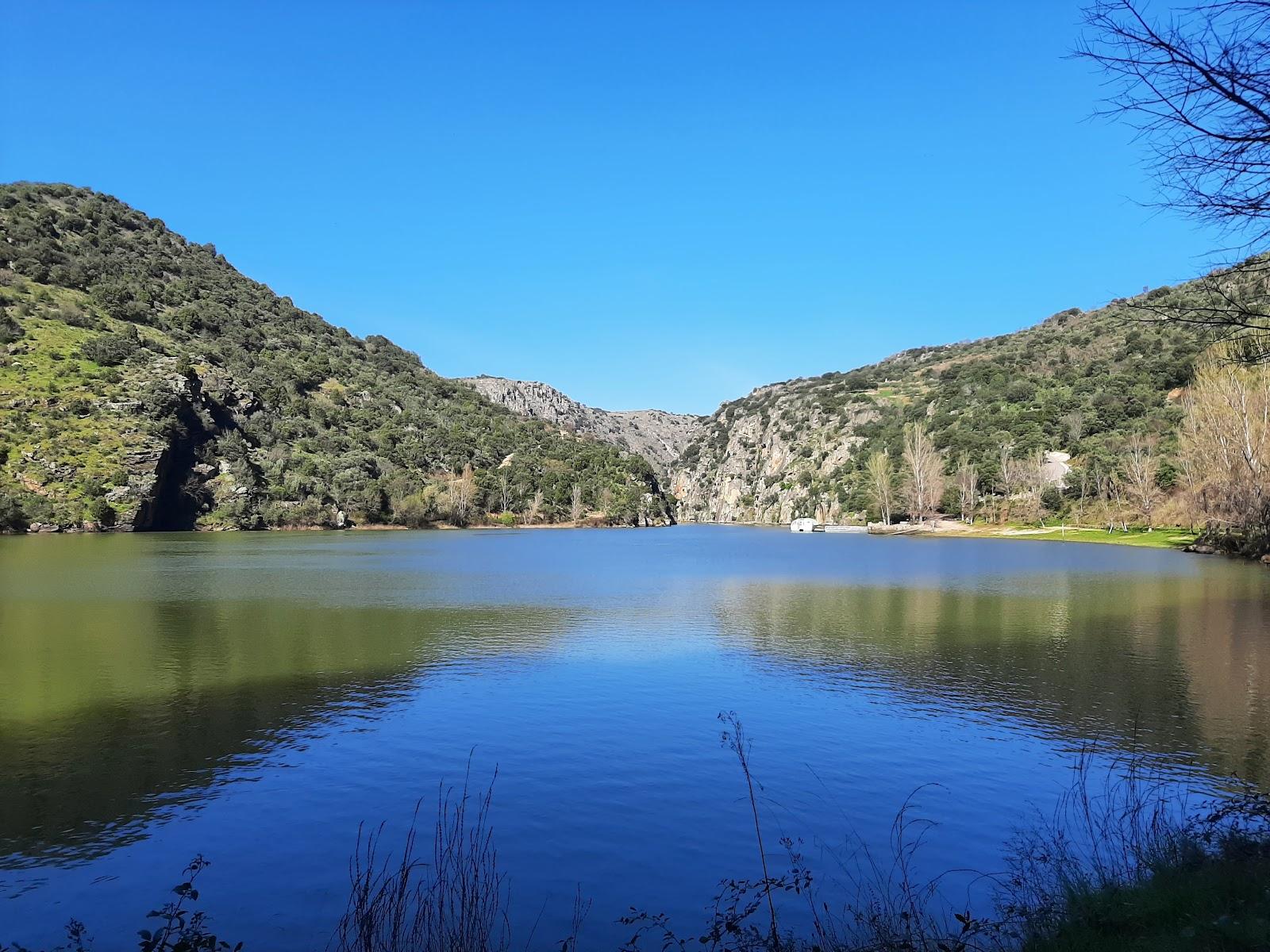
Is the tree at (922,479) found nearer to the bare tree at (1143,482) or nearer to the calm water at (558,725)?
the bare tree at (1143,482)

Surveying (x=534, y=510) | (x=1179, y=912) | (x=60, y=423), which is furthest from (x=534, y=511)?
(x=1179, y=912)

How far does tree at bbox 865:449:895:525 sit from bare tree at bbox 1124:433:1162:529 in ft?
150

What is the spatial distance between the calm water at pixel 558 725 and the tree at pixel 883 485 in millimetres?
94313

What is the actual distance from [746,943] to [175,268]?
173 m

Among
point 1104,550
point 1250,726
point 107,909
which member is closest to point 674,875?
point 107,909

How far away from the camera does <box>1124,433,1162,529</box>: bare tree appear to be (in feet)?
260

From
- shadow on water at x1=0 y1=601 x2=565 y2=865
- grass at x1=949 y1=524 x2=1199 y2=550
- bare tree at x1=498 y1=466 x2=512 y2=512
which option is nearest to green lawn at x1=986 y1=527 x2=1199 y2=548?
grass at x1=949 y1=524 x2=1199 y2=550

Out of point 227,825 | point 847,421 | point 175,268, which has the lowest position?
point 227,825

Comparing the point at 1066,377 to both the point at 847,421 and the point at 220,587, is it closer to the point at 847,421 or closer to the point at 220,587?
the point at 847,421

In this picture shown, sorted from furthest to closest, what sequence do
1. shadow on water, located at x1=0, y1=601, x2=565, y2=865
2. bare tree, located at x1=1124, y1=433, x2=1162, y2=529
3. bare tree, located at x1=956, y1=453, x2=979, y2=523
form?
bare tree, located at x1=956, y1=453, x2=979, y2=523 < bare tree, located at x1=1124, y1=433, x2=1162, y2=529 < shadow on water, located at x1=0, y1=601, x2=565, y2=865

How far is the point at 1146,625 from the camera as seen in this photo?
2722cm

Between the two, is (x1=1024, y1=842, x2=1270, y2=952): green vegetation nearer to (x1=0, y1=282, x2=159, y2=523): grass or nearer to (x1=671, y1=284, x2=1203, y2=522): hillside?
(x1=671, y1=284, x2=1203, y2=522): hillside

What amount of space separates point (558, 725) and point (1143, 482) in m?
82.4

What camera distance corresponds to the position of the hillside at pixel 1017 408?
331ft
